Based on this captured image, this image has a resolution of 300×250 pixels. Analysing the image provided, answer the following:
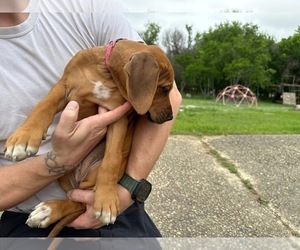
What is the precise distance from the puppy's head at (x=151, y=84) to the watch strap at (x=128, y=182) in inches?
6.6

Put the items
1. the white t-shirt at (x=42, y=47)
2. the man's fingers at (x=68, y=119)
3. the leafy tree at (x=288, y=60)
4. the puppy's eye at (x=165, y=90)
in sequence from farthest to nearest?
the puppy's eye at (x=165, y=90), the white t-shirt at (x=42, y=47), the man's fingers at (x=68, y=119), the leafy tree at (x=288, y=60)

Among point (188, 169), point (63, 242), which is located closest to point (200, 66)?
point (63, 242)

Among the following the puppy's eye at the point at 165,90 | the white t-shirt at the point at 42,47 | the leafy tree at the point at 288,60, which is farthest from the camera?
the puppy's eye at the point at 165,90

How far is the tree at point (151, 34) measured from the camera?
96 cm

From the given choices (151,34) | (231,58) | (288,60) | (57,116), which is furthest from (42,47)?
(288,60)

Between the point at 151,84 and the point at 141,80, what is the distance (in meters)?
0.03

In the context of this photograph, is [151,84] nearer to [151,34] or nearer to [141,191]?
[151,34]

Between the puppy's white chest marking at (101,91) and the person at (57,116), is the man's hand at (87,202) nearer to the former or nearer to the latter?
the person at (57,116)

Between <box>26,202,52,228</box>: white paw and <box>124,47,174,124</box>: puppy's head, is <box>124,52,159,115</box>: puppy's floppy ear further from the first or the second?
<box>26,202,52,228</box>: white paw

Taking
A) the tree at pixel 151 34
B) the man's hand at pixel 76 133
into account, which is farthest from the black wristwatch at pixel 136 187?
the tree at pixel 151 34

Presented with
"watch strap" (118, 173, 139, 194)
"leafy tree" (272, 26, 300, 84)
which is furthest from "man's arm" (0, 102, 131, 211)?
"leafy tree" (272, 26, 300, 84)

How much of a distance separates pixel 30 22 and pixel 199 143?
137 inches

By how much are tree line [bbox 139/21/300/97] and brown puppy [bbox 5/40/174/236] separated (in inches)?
3.3

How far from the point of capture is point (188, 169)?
139 inches
